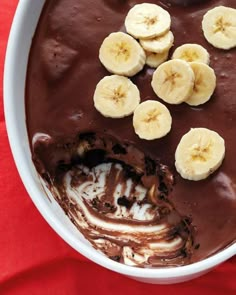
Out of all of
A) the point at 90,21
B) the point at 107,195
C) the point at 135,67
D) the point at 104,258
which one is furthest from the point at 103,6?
the point at 104,258

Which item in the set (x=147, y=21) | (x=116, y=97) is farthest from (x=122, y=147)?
(x=147, y=21)

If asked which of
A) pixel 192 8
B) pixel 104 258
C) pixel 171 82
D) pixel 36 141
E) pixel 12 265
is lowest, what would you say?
pixel 12 265

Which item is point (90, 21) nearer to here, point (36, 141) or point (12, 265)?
point (36, 141)

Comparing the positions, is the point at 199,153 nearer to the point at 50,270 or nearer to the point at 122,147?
the point at 122,147

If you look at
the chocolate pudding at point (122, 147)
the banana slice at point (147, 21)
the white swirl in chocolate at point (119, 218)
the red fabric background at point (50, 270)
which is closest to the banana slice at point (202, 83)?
the chocolate pudding at point (122, 147)

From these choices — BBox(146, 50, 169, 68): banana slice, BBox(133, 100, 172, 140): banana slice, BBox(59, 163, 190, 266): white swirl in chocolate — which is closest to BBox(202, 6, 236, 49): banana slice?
BBox(146, 50, 169, 68): banana slice

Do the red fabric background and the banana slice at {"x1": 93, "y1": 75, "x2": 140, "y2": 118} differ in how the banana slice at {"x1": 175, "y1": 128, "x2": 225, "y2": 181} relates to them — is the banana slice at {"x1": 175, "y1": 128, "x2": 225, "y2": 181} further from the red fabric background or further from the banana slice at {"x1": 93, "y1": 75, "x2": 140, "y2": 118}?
the red fabric background
